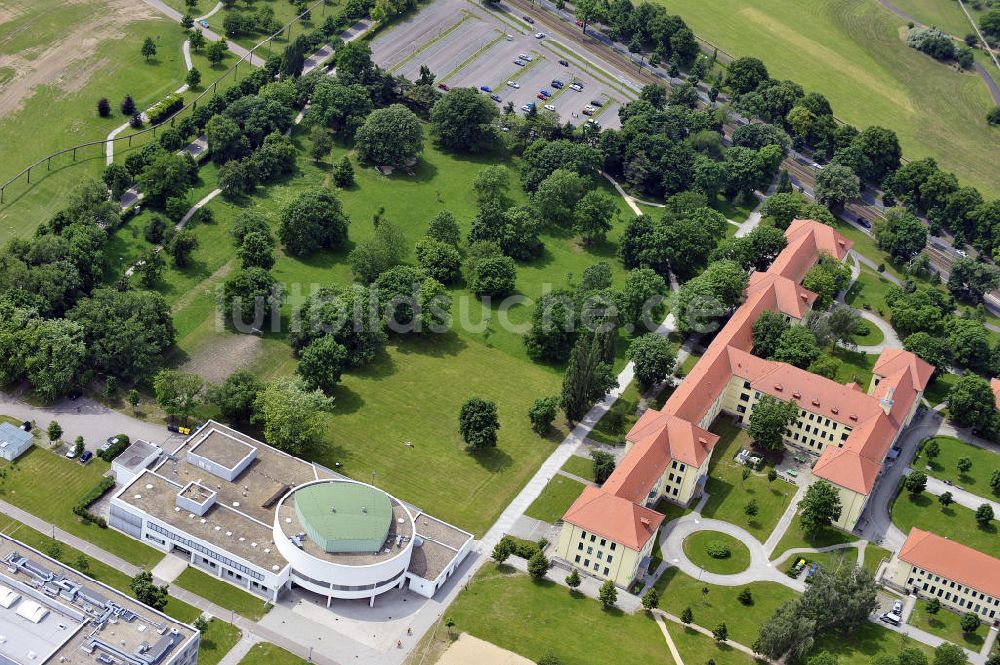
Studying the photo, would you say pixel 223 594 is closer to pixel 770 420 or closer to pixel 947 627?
pixel 770 420

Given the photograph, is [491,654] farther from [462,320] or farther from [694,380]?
[462,320]

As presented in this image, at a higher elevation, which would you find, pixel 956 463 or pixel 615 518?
pixel 615 518

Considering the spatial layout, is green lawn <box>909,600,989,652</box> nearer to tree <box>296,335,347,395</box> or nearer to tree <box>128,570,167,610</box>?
tree <box>296,335,347,395</box>

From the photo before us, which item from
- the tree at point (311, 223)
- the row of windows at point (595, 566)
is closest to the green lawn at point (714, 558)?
the row of windows at point (595, 566)

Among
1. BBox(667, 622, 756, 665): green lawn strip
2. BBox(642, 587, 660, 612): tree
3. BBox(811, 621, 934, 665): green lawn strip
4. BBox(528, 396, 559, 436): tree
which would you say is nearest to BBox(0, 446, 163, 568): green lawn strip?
BBox(528, 396, 559, 436): tree

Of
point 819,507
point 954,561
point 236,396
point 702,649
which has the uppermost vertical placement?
point 954,561

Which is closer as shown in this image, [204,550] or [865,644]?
[204,550]

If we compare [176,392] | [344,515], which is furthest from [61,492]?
[344,515]
